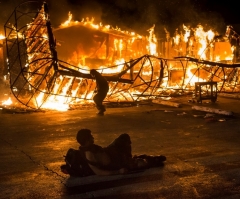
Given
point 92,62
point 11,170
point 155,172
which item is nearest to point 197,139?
point 155,172

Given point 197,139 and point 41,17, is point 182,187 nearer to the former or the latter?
point 197,139

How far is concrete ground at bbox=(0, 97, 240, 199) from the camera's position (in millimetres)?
5957

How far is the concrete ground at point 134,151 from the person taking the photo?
5957mm

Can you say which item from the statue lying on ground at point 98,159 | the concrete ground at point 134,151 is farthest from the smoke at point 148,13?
the statue lying on ground at point 98,159

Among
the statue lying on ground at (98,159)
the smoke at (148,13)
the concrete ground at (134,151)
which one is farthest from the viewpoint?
the smoke at (148,13)

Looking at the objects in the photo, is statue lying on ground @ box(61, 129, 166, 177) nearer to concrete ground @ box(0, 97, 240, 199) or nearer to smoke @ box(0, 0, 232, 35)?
concrete ground @ box(0, 97, 240, 199)

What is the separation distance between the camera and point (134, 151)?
839 centimetres

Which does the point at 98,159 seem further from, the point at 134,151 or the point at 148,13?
the point at 148,13

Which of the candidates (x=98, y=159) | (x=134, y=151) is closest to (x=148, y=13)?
(x=134, y=151)

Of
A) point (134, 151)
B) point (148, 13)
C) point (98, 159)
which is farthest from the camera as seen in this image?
point (148, 13)

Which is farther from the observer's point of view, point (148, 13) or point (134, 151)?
point (148, 13)

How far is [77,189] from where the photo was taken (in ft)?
19.9

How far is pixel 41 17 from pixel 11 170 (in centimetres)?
978

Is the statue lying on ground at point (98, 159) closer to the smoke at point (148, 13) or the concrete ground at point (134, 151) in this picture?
the concrete ground at point (134, 151)
